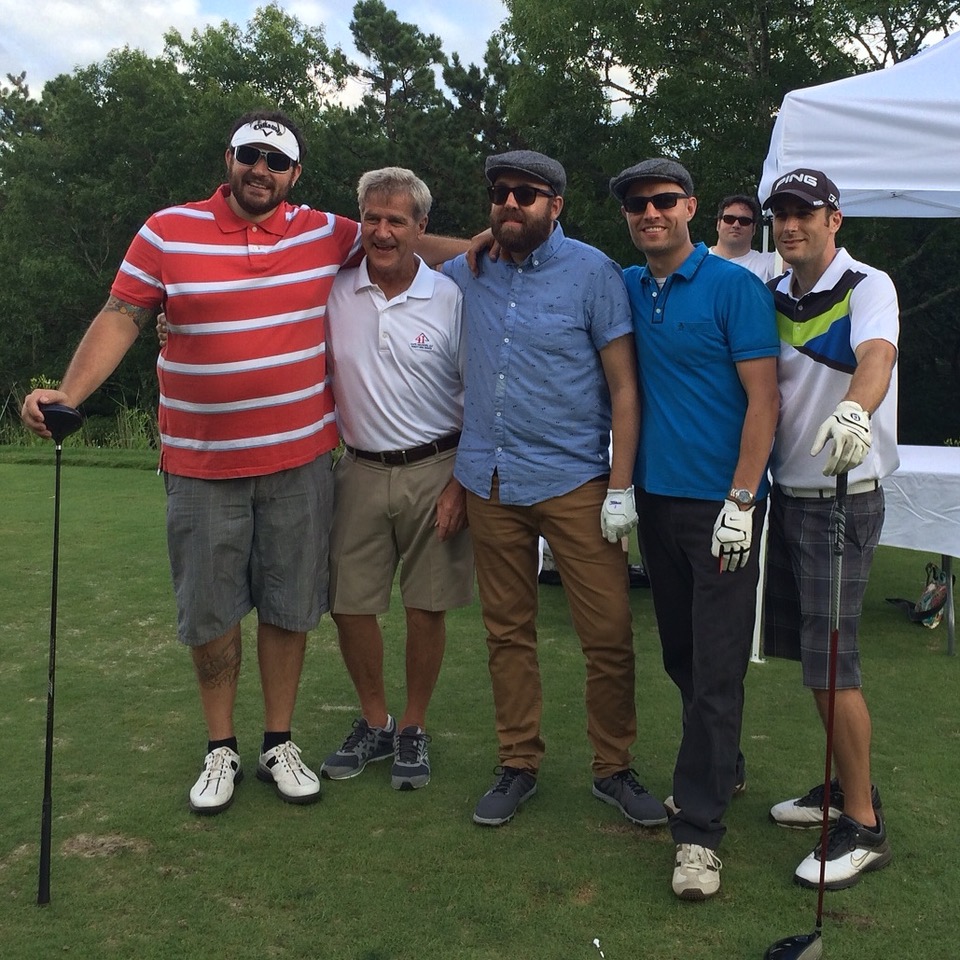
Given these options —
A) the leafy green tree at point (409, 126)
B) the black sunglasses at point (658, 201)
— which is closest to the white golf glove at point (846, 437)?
the black sunglasses at point (658, 201)

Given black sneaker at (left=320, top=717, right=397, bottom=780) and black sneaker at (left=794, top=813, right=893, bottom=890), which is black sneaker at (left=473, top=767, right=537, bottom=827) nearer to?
black sneaker at (left=320, top=717, right=397, bottom=780)

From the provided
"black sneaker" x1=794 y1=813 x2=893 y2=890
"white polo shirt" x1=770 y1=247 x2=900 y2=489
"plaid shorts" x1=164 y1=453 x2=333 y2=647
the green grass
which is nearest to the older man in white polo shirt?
"plaid shorts" x1=164 y1=453 x2=333 y2=647

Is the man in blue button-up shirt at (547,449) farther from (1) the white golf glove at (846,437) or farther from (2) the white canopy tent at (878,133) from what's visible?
(2) the white canopy tent at (878,133)

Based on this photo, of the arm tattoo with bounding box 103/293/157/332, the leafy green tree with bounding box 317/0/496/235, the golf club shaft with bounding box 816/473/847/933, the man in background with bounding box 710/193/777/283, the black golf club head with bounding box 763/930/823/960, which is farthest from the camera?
the leafy green tree with bounding box 317/0/496/235

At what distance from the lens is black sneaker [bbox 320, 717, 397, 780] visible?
10.9 ft

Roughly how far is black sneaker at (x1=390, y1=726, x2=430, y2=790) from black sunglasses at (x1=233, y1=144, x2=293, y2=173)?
1.77 metres

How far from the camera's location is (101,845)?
9.21 ft

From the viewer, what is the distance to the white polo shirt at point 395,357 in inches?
126

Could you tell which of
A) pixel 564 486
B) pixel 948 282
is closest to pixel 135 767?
pixel 564 486

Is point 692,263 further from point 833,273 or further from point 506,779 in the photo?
point 506,779

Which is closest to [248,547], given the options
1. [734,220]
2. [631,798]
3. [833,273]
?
[631,798]

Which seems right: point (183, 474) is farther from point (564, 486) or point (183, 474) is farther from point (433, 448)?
point (564, 486)

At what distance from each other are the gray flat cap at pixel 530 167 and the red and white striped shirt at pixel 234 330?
58 centimetres

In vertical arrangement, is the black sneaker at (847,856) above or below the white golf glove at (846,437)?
below
